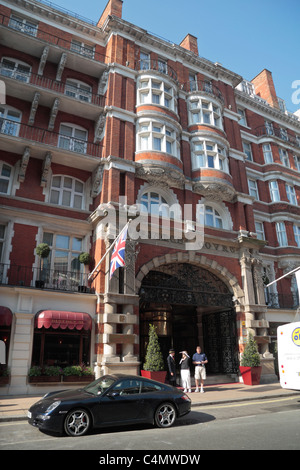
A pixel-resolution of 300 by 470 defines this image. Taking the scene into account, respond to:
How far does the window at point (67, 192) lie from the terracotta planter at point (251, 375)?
498 inches

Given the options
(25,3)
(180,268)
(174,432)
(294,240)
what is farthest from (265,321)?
(25,3)

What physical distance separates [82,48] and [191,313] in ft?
62.2

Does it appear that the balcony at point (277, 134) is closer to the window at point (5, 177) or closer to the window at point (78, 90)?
the window at point (78, 90)

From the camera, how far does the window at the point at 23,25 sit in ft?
64.4

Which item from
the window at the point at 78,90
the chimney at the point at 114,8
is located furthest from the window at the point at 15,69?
the chimney at the point at 114,8

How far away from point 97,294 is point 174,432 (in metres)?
8.79

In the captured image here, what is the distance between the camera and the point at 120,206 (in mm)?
16828

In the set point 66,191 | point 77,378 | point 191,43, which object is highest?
point 191,43

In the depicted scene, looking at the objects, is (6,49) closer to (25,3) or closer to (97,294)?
(25,3)

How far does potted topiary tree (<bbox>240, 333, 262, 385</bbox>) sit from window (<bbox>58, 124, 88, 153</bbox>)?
46.7ft

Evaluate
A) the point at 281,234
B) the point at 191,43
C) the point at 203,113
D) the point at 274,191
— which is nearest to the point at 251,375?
the point at 281,234

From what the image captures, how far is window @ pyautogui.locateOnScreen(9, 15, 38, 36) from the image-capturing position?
1963 centimetres

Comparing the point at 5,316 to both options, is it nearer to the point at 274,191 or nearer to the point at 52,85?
the point at 52,85

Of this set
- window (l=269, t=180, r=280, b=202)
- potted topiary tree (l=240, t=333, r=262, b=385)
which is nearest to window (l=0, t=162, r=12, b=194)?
potted topiary tree (l=240, t=333, r=262, b=385)
